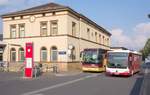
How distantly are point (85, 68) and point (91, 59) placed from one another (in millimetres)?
1414

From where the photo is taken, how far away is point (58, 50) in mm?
44312

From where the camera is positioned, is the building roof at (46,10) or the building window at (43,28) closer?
the building roof at (46,10)

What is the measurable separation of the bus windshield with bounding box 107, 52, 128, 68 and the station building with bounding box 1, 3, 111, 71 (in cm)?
1182

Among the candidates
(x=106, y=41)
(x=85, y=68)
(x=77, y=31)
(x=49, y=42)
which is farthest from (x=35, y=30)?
(x=106, y=41)

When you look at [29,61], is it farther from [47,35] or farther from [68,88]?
[47,35]

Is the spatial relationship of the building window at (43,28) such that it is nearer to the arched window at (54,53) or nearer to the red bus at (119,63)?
the arched window at (54,53)

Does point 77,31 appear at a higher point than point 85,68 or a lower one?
higher

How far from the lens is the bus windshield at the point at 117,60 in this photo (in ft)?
104

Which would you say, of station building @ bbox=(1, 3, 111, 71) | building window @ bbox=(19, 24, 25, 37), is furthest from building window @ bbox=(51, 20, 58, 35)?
building window @ bbox=(19, 24, 25, 37)

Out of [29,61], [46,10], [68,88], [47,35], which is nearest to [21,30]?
[47,35]

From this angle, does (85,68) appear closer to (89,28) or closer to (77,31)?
(77,31)

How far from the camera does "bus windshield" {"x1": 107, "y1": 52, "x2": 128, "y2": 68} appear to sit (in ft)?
104

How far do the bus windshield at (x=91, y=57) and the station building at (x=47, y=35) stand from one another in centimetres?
466

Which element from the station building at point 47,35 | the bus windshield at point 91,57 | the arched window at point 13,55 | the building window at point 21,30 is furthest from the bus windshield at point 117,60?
the arched window at point 13,55
